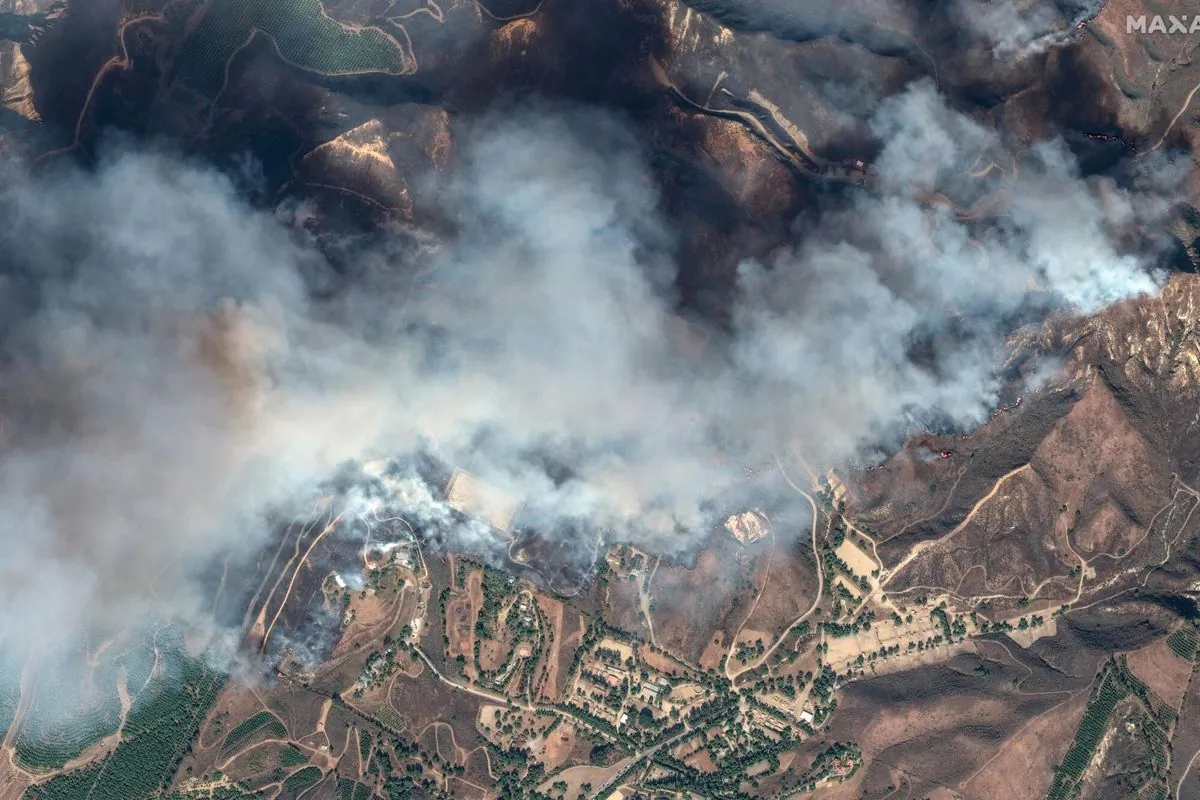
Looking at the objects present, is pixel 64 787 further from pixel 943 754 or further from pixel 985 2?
pixel 985 2

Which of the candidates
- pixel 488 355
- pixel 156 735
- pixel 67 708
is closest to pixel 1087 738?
pixel 488 355

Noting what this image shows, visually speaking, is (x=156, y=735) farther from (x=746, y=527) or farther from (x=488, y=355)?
(x=746, y=527)

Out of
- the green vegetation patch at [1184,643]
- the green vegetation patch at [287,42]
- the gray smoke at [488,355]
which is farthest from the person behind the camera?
the green vegetation patch at [287,42]

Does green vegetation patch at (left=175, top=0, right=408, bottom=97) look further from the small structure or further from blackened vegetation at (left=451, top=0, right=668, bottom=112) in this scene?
the small structure

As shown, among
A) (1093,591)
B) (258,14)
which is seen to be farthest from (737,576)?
(258,14)

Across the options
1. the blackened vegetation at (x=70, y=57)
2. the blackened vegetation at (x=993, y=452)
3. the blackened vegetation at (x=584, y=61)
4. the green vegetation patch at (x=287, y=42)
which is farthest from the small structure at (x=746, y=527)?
the blackened vegetation at (x=70, y=57)
